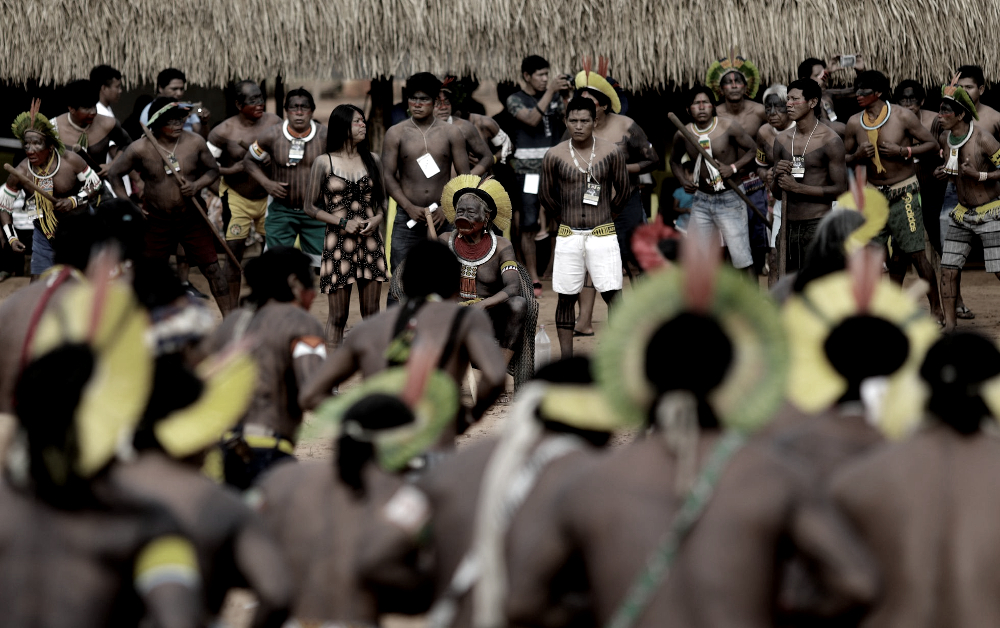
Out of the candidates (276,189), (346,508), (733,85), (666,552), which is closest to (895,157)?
(733,85)

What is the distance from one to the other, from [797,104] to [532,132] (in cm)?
255

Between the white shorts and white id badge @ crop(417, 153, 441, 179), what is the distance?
3.22 feet

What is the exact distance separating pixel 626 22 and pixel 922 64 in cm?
259

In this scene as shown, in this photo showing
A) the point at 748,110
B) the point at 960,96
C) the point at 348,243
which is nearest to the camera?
the point at 348,243

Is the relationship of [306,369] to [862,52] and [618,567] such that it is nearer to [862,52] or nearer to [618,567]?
[618,567]

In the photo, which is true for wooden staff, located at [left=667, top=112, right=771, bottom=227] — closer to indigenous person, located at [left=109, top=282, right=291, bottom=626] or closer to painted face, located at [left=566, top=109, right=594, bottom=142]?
painted face, located at [left=566, top=109, right=594, bottom=142]

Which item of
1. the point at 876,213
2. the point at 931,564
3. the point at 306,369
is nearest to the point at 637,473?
the point at 931,564

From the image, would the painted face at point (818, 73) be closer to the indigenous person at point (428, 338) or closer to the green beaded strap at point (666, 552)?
the indigenous person at point (428, 338)

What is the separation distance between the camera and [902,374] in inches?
155

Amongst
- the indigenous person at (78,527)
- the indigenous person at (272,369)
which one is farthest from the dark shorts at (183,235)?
the indigenous person at (78,527)

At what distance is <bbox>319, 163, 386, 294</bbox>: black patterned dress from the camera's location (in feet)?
33.6

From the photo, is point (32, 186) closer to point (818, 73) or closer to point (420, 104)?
point (420, 104)

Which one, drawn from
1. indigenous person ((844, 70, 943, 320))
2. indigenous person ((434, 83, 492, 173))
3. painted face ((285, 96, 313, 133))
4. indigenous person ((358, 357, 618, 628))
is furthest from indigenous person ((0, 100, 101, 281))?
indigenous person ((358, 357, 618, 628))

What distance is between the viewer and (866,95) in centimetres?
1105
